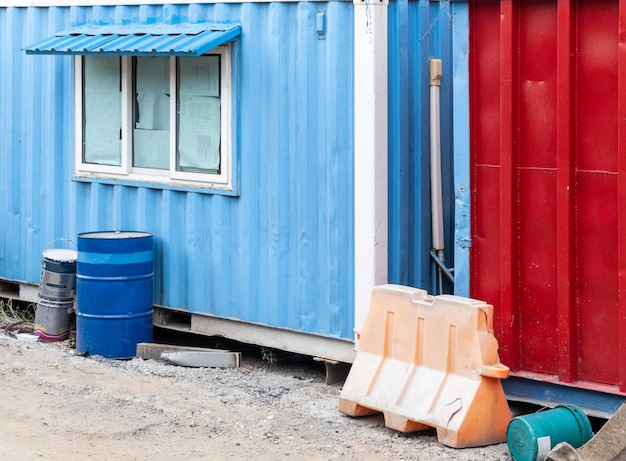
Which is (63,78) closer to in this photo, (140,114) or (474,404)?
(140,114)

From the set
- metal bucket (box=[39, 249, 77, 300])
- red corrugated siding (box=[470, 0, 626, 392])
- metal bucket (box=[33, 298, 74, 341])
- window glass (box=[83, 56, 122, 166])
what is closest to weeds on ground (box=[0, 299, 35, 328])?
metal bucket (box=[33, 298, 74, 341])

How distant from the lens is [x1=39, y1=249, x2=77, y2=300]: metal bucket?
34.1 feet

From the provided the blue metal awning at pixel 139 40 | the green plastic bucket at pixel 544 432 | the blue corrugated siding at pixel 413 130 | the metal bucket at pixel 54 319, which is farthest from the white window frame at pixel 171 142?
the green plastic bucket at pixel 544 432

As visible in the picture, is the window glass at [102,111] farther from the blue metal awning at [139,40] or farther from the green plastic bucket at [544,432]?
the green plastic bucket at [544,432]

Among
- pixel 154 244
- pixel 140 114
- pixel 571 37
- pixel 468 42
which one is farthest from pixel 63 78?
pixel 571 37

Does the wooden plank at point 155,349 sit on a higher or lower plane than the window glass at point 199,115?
lower

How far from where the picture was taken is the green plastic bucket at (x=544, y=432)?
6.95 meters

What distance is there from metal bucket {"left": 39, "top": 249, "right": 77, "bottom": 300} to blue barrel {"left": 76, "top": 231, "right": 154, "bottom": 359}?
1.96 ft

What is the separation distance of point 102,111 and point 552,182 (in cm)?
464

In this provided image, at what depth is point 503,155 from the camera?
7613 millimetres

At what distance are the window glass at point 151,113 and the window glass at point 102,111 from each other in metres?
0.19

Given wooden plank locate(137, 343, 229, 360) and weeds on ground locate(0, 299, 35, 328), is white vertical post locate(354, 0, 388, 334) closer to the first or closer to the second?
wooden plank locate(137, 343, 229, 360)

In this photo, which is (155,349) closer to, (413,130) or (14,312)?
(14,312)

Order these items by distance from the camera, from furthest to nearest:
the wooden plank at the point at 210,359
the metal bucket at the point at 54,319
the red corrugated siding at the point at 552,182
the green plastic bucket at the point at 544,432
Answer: the metal bucket at the point at 54,319
the wooden plank at the point at 210,359
the red corrugated siding at the point at 552,182
the green plastic bucket at the point at 544,432
